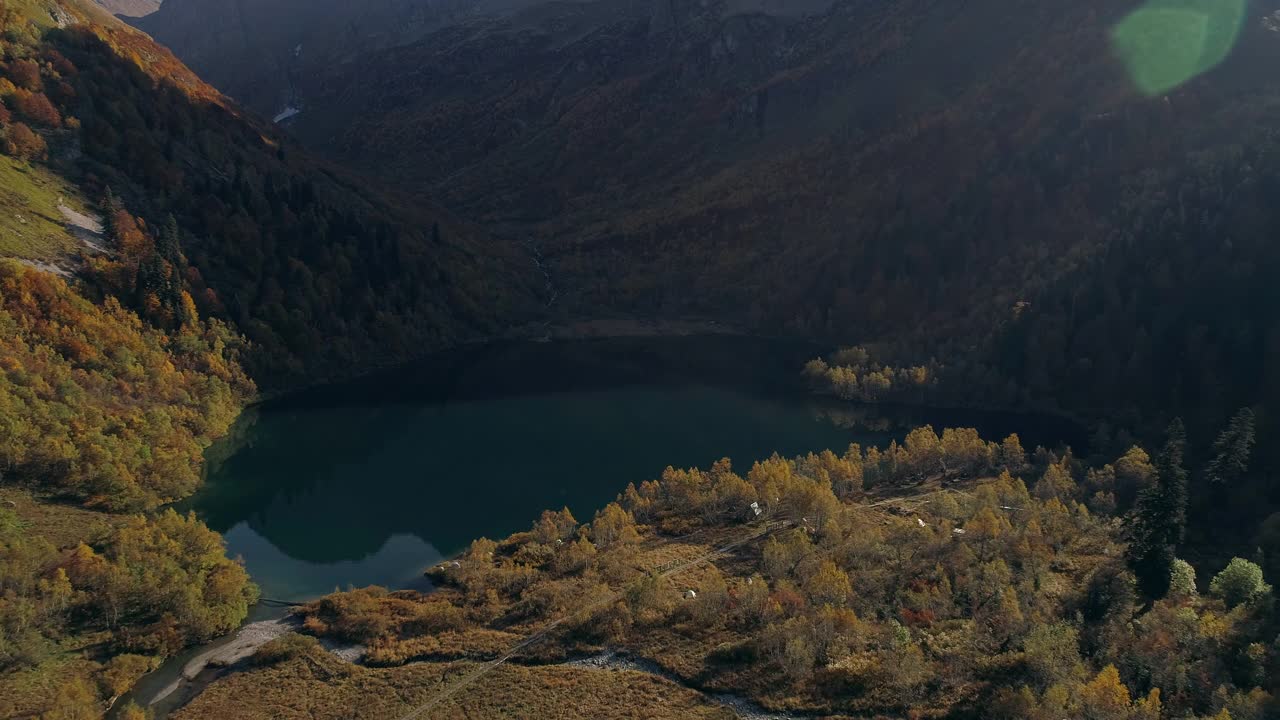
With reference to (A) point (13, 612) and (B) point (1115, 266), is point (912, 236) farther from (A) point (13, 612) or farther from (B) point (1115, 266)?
(A) point (13, 612)

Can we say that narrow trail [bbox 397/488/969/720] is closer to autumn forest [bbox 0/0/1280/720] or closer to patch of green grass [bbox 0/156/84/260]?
autumn forest [bbox 0/0/1280/720]

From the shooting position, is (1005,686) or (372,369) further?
(372,369)

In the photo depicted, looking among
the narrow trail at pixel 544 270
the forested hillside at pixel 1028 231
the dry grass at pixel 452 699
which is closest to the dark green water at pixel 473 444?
the dry grass at pixel 452 699

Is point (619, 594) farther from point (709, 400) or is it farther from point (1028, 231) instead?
point (1028, 231)

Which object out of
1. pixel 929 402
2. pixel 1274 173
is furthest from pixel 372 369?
pixel 1274 173

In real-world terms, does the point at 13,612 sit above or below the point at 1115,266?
below

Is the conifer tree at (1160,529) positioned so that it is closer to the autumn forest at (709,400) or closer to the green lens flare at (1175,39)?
the autumn forest at (709,400)
